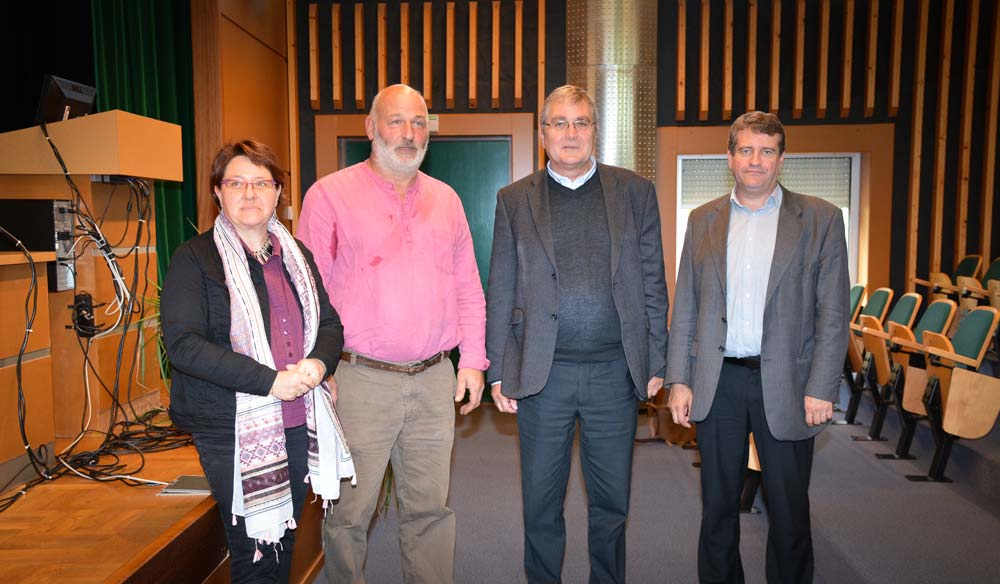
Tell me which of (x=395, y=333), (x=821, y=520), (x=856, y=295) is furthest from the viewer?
(x=856, y=295)

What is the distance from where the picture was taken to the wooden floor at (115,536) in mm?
2092

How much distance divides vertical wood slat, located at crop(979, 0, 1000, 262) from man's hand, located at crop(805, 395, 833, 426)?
5.08 m

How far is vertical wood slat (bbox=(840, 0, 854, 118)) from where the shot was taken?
613cm

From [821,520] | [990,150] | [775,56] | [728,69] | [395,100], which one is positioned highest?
[775,56]

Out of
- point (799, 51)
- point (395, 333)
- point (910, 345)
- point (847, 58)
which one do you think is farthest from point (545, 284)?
point (847, 58)

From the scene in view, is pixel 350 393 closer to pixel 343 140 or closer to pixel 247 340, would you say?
pixel 247 340

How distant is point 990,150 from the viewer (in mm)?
6219

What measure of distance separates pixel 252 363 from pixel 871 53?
622cm

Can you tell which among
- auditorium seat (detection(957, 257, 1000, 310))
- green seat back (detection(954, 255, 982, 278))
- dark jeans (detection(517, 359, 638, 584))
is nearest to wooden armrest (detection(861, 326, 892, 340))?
auditorium seat (detection(957, 257, 1000, 310))

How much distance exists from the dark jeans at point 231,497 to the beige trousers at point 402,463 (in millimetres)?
199

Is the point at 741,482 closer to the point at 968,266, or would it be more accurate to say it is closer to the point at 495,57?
the point at 495,57

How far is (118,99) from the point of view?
13.8 feet

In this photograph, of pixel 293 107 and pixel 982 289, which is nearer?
pixel 982 289

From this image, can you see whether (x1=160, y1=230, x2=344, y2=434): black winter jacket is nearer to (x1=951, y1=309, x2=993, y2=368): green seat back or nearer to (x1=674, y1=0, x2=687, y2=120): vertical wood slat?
(x1=951, y1=309, x2=993, y2=368): green seat back
